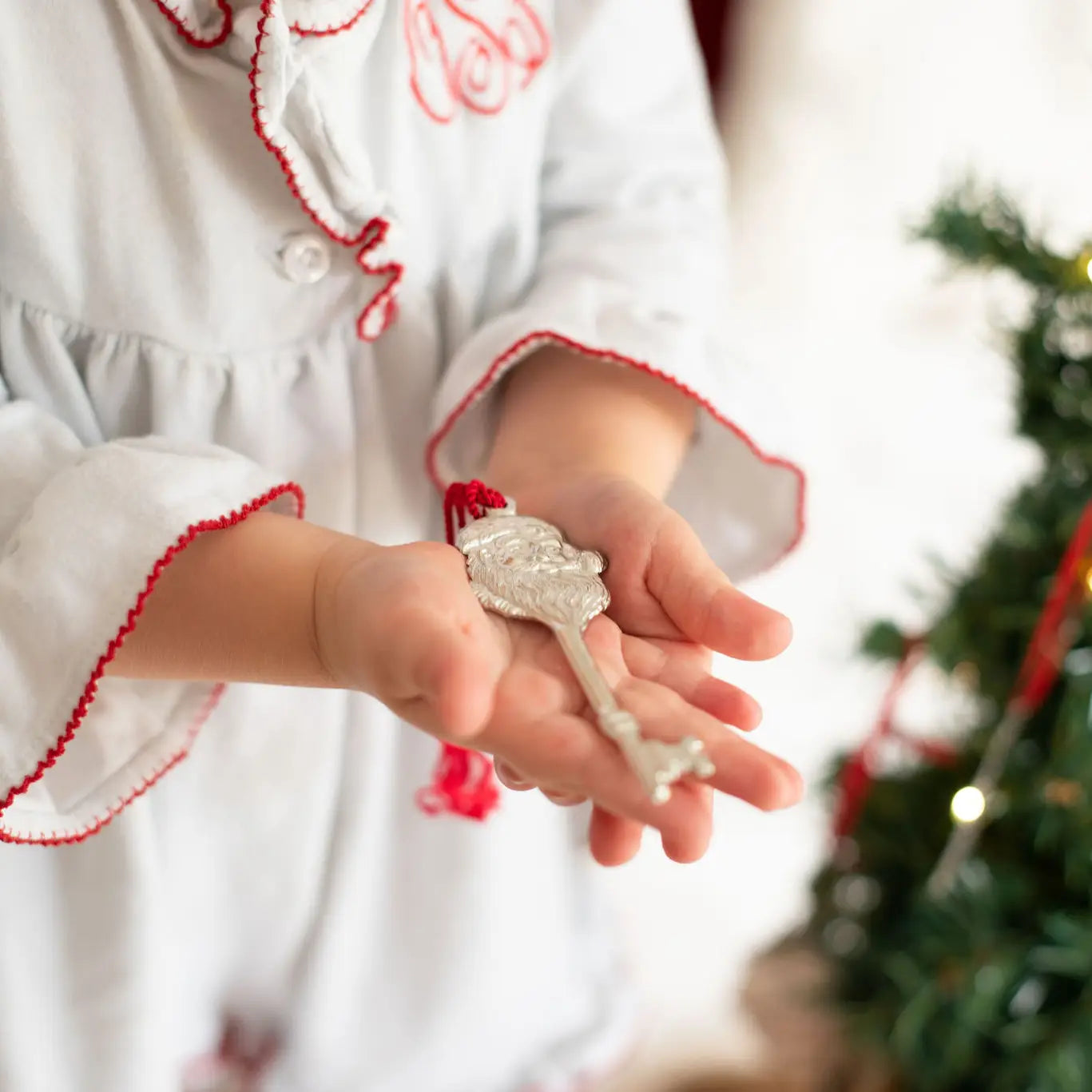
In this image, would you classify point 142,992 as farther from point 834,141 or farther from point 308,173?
point 834,141

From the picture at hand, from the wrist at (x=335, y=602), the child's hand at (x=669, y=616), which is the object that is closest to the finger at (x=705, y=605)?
the child's hand at (x=669, y=616)

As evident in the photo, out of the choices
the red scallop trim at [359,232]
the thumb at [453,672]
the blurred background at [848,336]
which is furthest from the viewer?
A: the blurred background at [848,336]

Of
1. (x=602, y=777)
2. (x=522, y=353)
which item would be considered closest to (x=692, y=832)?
(x=602, y=777)

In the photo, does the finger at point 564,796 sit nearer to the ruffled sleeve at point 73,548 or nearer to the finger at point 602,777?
the finger at point 602,777

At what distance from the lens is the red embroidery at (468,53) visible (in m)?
0.48

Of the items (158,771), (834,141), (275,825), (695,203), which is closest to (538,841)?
(275,825)

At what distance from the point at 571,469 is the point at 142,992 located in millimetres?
347

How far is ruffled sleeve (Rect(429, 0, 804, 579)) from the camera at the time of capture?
51 centimetres

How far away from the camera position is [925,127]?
3.25 ft

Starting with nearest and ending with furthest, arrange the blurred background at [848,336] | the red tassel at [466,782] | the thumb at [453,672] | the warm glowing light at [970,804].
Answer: the thumb at [453,672], the red tassel at [466,782], the warm glowing light at [970,804], the blurred background at [848,336]

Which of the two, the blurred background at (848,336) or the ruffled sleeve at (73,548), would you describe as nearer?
the ruffled sleeve at (73,548)

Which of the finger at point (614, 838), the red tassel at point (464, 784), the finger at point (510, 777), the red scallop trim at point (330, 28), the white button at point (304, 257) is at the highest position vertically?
the red scallop trim at point (330, 28)

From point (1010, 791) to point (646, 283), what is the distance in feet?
1.36

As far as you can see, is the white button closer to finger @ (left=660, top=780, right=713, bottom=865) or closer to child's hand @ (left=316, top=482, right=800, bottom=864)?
child's hand @ (left=316, top=482, right=800, bottom=864)
